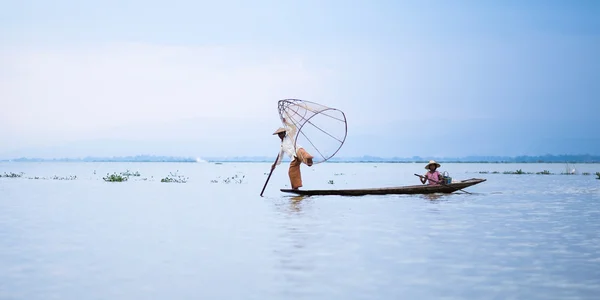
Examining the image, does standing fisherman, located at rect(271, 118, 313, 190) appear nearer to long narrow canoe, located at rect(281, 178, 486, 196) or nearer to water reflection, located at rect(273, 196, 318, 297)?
long narrow canoe, located at rect(281, 178, 486, 196)

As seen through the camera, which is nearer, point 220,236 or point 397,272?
point 397,272

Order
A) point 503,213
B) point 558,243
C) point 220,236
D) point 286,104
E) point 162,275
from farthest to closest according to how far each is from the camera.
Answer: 1. point 286,104
2. point 503,213
3. point 220,236
4. point 558,243
5. point 162,275

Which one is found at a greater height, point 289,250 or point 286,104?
point 286,104

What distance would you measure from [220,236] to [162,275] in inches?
151

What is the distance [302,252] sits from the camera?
31.9ft

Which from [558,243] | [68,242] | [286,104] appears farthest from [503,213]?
[68,242]

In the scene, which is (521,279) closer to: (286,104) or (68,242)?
(68,242)

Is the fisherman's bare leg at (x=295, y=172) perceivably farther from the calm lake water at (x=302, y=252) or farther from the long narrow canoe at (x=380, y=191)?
the calm lake water at (x=302, y=252)

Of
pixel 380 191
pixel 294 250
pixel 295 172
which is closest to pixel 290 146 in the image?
pixel 295 172

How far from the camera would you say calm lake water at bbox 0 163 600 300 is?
721 centimetres

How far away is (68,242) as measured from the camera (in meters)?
11.1

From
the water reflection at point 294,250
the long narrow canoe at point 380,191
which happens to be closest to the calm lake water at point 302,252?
the water reflection at point 294,250

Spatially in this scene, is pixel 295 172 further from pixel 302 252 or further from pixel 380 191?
pixel 302 252

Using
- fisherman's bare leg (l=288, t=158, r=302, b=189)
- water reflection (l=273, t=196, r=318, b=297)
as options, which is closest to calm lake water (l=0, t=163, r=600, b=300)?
water reflection (l=273, t=196, r=318, b=297)
